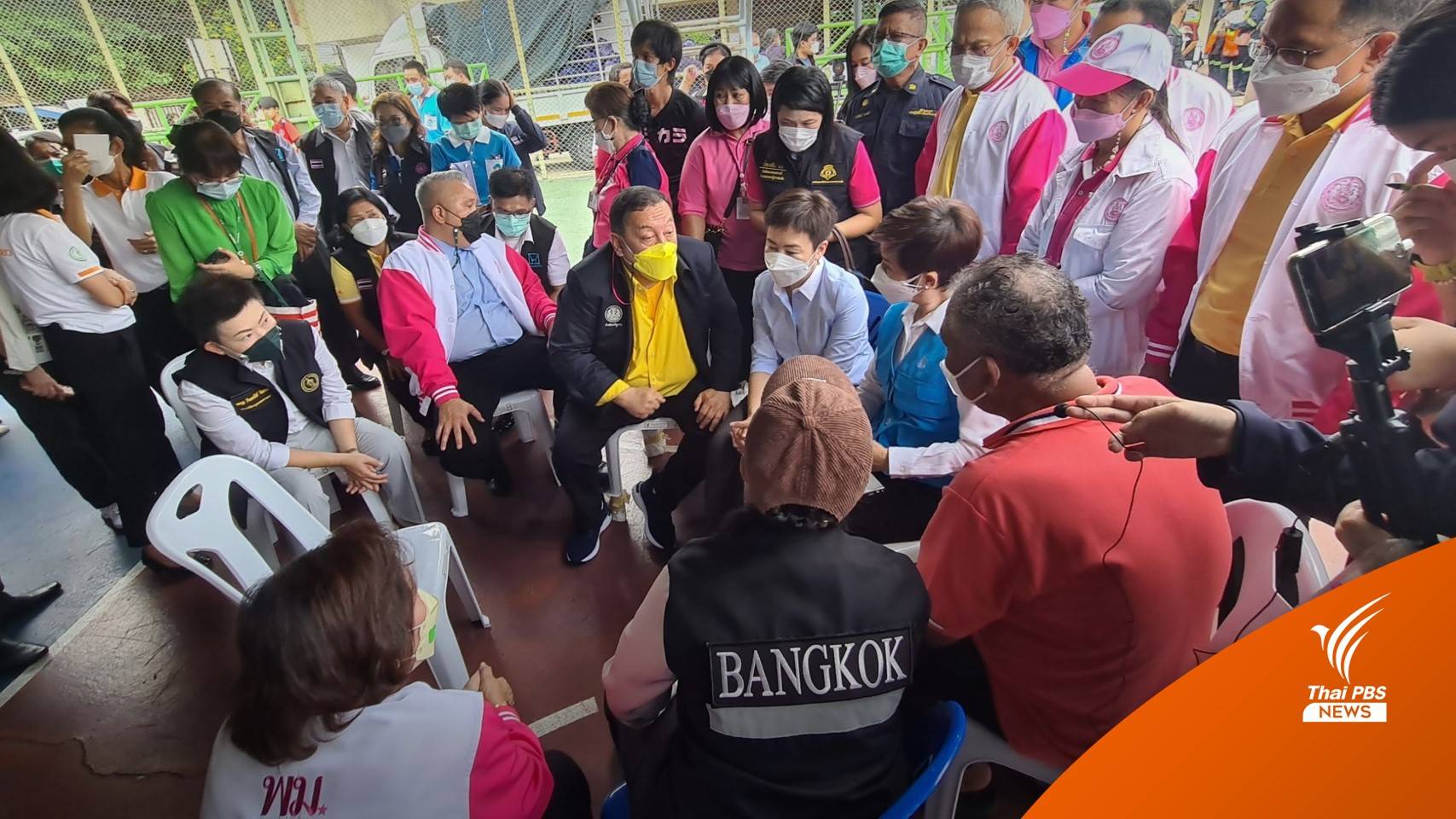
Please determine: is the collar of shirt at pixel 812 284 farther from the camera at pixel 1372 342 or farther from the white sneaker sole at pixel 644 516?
the camera at pixel 1372 342

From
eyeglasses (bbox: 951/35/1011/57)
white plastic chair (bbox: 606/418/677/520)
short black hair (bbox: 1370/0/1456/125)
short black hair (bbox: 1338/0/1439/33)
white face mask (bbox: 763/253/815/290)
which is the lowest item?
white plastic chair (bbox: 606/418/677/520)

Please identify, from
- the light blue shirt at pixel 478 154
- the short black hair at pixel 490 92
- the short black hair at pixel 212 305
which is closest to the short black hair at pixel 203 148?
the short black hair at pixel 212 305

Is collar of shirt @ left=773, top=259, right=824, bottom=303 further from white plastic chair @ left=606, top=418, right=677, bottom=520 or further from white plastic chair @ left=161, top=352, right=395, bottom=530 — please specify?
white plastic chair @ left=161, top=352, right=395, bottom=530

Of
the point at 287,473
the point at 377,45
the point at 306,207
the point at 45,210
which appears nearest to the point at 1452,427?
the point at 287,473

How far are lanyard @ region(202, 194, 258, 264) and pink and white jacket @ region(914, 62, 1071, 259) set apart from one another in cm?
298

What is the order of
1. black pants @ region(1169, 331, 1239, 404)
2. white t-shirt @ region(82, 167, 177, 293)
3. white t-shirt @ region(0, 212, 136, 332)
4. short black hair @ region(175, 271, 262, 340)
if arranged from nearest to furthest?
black pants @ region(1169, 331, 1239, 404) → short black hair @ region(175, 271, 262, 340) → white t-shirt @ region(0, 212, 136, 332) → white t-shirt @ region(82, 167, 177, 293)

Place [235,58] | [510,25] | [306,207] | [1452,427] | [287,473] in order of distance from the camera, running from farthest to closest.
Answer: [510,25] → [235,58] → [306,207] → [287,473] → [1452,427]

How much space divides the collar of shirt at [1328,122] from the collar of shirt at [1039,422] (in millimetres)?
581

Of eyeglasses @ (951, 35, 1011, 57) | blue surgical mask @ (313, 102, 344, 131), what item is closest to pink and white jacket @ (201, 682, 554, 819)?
eyeglasses @ (951, 35, 1011, 57)

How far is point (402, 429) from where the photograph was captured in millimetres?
3459

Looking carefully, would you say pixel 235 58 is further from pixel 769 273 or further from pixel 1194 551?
pixel 1194 551

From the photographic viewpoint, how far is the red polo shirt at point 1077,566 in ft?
3.22

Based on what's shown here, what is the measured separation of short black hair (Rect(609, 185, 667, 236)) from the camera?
7.19 feet

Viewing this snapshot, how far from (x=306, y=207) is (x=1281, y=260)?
Answer: 480 cm
